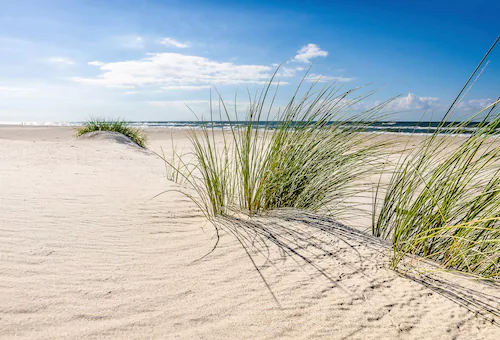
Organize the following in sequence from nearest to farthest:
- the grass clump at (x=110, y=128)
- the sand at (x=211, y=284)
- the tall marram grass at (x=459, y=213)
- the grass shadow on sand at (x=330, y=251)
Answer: the sand at (x=211, y=284), the grass shadow on sand at (x=330, y=251), the tall marram grass at (x=459, y=213), the grass clump at (x=110, y=128)

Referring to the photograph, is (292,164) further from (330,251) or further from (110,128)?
(110,128)

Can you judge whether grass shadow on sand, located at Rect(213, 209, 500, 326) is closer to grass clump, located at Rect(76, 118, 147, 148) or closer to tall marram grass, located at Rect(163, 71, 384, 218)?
tall marram grass, located at Rect(163, 71, 384, 218)

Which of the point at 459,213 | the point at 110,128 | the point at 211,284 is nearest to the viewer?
the point at 211,284

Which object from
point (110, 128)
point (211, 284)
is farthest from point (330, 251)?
point (110, 128)

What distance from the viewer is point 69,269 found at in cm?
184

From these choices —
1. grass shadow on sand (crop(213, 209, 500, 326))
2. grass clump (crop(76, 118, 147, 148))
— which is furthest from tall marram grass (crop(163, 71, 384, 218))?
grass clump (crop(76, 118, 147, 148))

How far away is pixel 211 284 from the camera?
1763 millimetres

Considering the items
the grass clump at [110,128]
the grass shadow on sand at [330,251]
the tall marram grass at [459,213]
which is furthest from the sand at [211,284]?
the grass clump at [110,128]

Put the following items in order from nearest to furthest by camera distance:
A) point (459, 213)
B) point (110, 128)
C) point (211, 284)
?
point (211, 284), point (459, 213), point (110, 128)

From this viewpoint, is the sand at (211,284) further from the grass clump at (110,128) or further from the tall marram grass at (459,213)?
the grass clump at (110,128)

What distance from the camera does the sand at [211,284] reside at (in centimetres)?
145

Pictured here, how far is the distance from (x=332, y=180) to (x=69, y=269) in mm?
1922

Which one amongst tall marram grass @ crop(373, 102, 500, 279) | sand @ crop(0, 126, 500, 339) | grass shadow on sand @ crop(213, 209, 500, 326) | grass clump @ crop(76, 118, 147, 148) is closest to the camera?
sand @ crop(0, 126, 500, 339)

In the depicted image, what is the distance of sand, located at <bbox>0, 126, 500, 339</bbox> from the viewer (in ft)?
4.76
